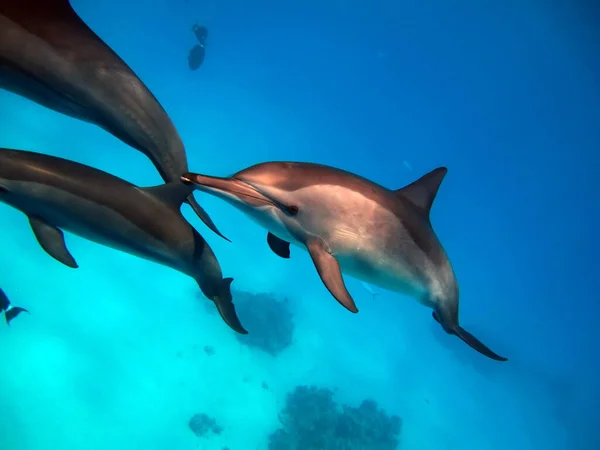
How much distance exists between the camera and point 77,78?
3.27 metres

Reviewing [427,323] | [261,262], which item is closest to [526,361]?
[427,323]

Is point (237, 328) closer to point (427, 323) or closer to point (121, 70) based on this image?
point (121, 70)

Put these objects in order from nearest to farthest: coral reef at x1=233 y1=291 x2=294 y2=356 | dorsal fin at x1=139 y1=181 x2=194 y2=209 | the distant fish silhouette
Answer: dorsal fin at x1=139 y1=181 x2=194 y2=209
coral reef at x1=233 y1=291 x2=294 y2=356
the distant fish silhouette

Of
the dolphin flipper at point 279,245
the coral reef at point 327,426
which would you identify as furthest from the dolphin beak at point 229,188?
the coral reef at point 327,426

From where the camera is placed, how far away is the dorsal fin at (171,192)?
3.50 m

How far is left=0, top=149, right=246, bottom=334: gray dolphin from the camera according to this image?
351 centimetres

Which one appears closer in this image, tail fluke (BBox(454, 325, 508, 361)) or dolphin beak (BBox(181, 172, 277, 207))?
dolphin beak (BBox(181, 172, 277, 207))

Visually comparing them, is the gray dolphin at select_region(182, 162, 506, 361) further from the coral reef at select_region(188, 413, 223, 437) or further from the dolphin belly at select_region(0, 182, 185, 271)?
the coral reef at select_region(188, 413, 223, 437)

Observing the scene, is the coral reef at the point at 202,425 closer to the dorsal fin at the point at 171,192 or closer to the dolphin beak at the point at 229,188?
the dorsal fin at the point at 171,192

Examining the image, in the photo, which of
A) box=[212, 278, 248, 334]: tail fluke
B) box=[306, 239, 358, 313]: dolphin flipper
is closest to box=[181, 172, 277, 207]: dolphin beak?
box=[306, 239, 358, 313]: dolphin flipper

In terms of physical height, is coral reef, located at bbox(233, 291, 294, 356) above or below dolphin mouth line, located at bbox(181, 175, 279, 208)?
above

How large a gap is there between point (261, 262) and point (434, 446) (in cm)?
1734

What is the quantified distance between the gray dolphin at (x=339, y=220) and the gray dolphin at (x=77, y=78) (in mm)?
706

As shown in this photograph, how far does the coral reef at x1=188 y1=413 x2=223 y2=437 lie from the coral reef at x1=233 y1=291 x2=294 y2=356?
197 inches
